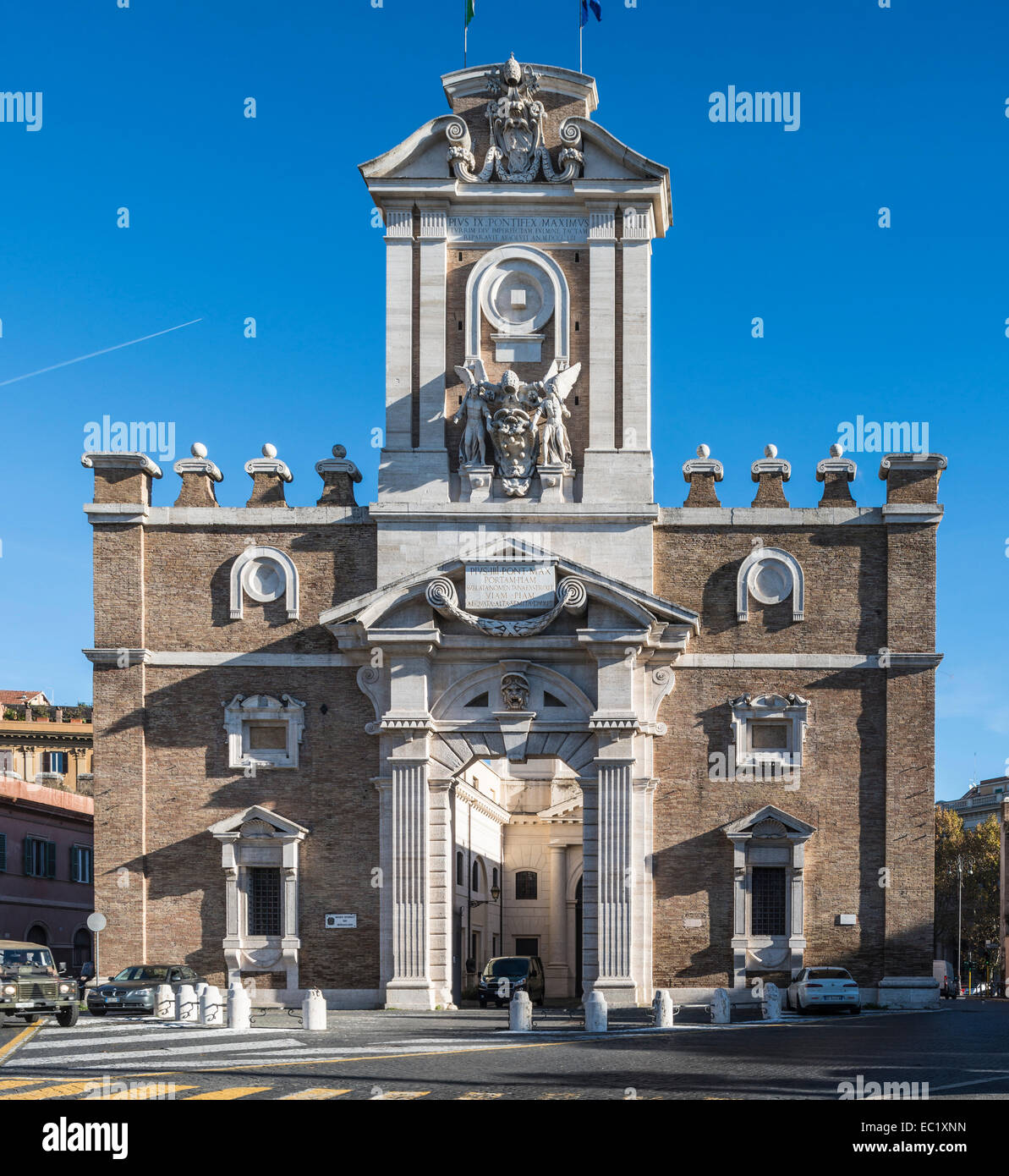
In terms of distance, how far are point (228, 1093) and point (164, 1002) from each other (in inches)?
703

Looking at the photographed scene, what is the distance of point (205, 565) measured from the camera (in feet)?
138

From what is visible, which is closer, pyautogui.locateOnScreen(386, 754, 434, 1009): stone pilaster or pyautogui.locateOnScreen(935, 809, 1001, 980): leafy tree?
pyautogui.locateOnScreen(386, 754, 434, 1009): stone pilaster

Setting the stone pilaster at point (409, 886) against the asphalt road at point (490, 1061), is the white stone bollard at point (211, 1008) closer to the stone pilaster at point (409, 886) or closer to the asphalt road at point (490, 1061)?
the asphalt road at point (490, 1061)

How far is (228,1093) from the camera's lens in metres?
19.5

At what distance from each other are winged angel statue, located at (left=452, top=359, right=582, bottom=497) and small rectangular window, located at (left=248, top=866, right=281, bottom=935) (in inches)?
451

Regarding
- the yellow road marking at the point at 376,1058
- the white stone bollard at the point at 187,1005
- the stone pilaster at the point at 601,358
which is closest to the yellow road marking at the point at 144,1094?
the yellow road marking at the point at 376,1058

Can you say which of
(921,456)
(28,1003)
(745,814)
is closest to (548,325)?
(921,456)

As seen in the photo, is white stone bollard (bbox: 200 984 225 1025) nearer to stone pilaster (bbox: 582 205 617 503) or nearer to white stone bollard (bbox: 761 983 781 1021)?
white stone bollard (bbox: 761 983 781 1021)

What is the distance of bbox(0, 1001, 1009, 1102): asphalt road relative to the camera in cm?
1995

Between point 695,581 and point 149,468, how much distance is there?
14448 mm

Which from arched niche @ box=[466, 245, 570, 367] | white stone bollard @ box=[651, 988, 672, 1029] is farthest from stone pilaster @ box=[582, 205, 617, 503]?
white stone bollard @ box=[651, 988, 672, 1029]

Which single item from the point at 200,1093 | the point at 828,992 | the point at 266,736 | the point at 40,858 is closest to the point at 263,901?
the point at 266,736

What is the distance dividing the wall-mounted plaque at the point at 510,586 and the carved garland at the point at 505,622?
0.26 m

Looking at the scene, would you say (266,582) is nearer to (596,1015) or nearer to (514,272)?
(514,272)
